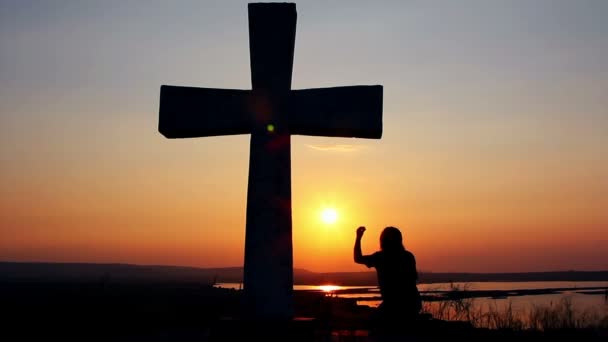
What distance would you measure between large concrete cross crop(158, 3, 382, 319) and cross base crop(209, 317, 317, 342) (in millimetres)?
473

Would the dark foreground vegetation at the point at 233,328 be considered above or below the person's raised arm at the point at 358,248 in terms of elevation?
below

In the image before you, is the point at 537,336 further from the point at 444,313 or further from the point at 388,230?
the point at 444,313

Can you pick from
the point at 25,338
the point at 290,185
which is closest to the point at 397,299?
the point at 290,185

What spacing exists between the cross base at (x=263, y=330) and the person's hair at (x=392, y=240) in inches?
60.2

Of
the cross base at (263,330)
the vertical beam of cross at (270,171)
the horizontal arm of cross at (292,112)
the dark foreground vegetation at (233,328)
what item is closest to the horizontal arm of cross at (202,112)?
the horizontal arm of cross at (292,112)

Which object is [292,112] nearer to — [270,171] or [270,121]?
[270,121]

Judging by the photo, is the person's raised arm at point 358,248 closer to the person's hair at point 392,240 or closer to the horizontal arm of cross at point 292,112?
the person's hair at point 392,240

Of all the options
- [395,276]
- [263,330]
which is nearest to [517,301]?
[395,276]

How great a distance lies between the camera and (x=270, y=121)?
659 cm

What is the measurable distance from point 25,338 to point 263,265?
4773 mm

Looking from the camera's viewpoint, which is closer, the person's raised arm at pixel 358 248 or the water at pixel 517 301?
the person's raised arm at pixel 358 248

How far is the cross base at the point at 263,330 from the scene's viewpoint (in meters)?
5.61

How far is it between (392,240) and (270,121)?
5.75 ft

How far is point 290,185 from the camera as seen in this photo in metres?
6.38
